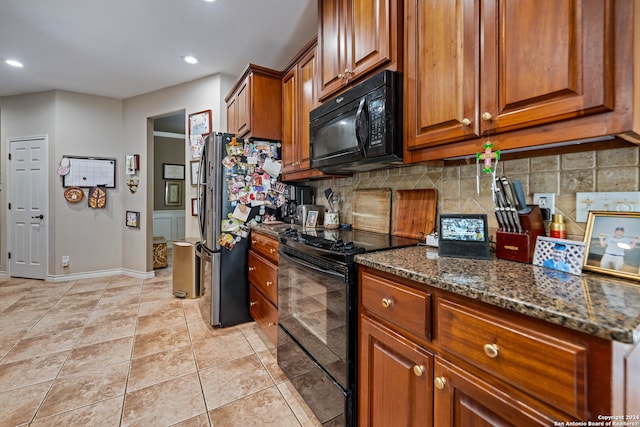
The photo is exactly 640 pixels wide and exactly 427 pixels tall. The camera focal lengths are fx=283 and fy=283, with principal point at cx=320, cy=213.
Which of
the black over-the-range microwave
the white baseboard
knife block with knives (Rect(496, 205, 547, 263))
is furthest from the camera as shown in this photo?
the white baseboard

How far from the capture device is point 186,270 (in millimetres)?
3236

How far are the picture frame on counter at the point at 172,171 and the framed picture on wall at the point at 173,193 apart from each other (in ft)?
0.43

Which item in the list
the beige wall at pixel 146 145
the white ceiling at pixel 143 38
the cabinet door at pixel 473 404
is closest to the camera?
the cabinet door at pixel 473 404

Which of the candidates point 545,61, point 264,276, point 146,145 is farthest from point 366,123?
point 146,145

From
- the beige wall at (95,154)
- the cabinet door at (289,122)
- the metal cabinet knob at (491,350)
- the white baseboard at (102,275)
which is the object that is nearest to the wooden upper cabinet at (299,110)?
the cabinet door at (289,122)

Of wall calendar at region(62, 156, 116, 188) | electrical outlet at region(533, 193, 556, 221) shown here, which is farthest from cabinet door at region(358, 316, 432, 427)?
wall calendar at region(62, 156, 116, 188)

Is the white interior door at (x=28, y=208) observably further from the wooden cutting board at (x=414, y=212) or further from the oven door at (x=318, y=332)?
the wooden cutting board at (x=414, y=212)

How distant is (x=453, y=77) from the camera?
1.13 meters

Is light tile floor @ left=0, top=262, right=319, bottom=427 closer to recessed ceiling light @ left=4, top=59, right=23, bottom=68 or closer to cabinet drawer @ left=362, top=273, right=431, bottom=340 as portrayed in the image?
cabinet drawer @ left=362, top=273, right=431, bottom=340

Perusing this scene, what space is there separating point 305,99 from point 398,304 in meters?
1.79

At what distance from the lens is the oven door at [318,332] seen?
1.23m

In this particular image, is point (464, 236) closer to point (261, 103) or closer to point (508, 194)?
point (508, 194)

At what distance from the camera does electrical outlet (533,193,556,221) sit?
1132 millimetres

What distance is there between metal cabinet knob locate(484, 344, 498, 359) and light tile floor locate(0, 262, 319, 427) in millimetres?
1110
